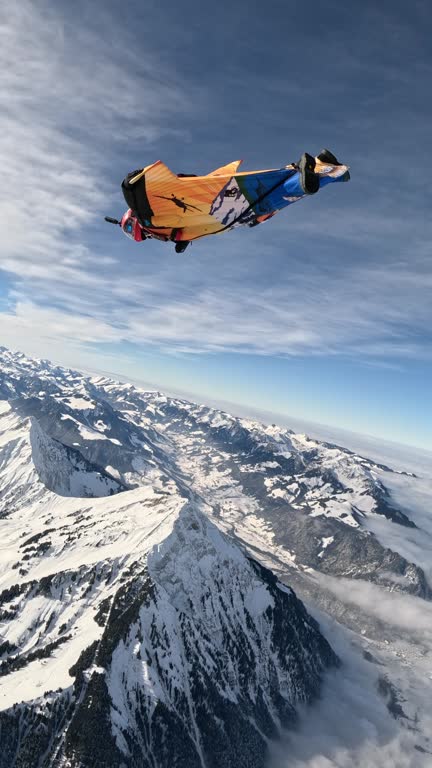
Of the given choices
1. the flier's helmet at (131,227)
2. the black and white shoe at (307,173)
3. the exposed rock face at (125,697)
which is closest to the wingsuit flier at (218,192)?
the black and white shoe at (307,173)

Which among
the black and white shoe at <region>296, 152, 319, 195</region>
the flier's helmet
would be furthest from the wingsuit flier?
the flier's helmet

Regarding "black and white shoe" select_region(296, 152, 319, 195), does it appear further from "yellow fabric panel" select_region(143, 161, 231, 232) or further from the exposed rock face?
the exposed rock face

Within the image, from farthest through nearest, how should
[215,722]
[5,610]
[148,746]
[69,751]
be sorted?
1. [215,722]
2. [5,610]
3. [148,746]
4. [69,751]

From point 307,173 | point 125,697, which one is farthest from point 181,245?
point 125,697

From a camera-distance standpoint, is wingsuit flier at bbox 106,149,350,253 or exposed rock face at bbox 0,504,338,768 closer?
wingsuit flier at bbox 106,149,350,253

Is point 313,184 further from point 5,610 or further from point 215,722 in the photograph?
point 215,722

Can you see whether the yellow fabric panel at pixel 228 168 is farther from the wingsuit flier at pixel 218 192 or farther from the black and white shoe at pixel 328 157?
the black and white shoe at pixel 328 157

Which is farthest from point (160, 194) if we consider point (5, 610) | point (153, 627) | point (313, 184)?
point (5, 610)
